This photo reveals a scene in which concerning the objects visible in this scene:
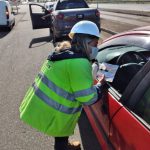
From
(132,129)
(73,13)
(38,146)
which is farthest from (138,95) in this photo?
(73,13)

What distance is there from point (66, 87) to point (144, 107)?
813mm

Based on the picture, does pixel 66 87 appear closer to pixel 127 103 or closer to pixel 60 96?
pixel 60 96

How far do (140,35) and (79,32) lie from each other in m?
0.62

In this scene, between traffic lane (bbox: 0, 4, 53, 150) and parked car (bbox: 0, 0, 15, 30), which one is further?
parked car (bbox: 0, 0, 15, 30)

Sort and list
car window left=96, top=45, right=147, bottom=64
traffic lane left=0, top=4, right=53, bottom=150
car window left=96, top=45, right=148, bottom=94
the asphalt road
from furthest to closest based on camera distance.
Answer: traffic lane left=0, top=4, right=53, bottom=150, the asphalt road, car window left=96, top=45, right=147, bottom=64, car window left=96, top=45, right=148, bottom=94

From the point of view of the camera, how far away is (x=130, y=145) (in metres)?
2.81

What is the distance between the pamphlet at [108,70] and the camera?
409cm

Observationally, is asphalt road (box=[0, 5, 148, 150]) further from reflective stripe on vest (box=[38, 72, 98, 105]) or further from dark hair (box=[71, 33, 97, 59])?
dark hair (box=[71, 33, 97, 59])

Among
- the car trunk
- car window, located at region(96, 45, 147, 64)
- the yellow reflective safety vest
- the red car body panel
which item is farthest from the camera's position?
the car trunk

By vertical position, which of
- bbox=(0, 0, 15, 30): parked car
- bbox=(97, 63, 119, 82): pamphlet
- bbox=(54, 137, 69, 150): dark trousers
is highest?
bbox=(97, 63, 119, 82): pamphlet

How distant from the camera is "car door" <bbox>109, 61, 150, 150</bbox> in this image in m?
2.70

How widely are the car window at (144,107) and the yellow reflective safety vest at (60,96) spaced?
0.54 meters

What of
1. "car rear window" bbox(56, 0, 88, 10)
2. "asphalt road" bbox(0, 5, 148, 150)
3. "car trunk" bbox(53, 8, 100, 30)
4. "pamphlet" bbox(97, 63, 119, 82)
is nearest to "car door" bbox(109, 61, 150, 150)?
"pamphlet" bbox(97, 63, 119, 82)

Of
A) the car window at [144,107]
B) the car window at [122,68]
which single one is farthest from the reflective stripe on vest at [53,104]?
the car window at [144,107]
